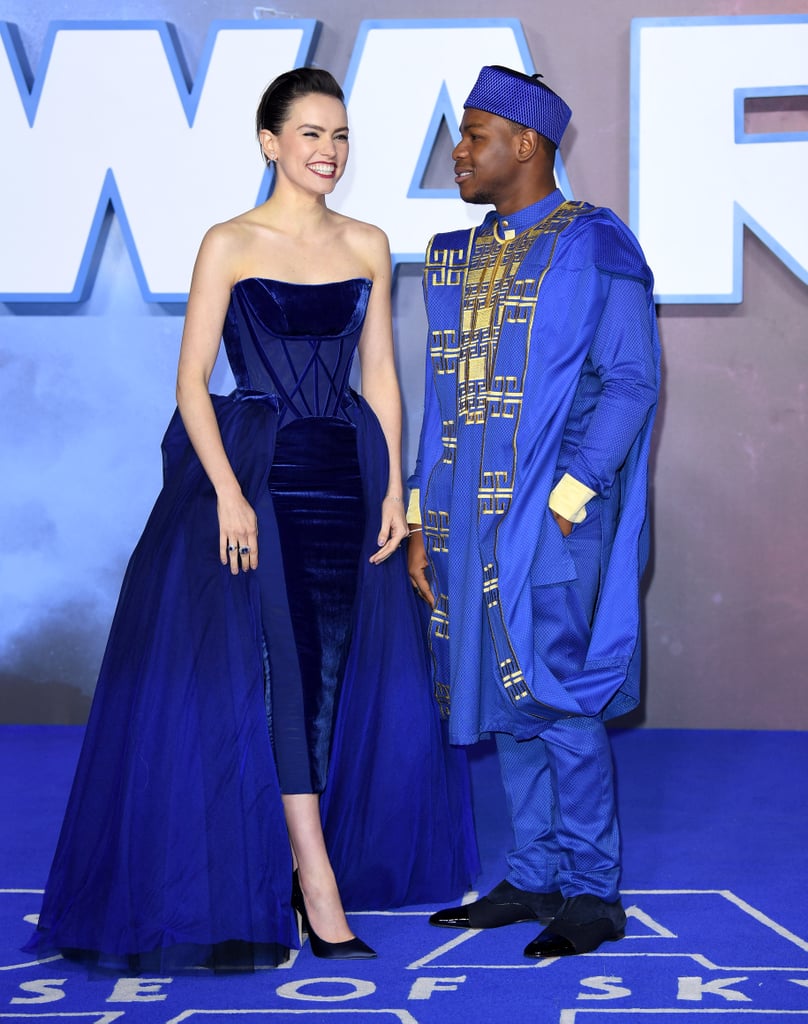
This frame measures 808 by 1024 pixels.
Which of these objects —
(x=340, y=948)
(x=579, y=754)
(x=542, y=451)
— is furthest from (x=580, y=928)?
A: (x=542, y=451)

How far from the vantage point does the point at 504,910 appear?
8.23 ft

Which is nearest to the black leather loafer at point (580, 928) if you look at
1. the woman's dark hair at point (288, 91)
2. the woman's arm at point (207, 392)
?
the woman's arm at point (207, 392)

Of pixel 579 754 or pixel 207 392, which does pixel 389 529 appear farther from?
pixel 579 754

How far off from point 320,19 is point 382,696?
2666mm

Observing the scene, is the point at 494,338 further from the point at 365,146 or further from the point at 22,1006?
the point at 365,146

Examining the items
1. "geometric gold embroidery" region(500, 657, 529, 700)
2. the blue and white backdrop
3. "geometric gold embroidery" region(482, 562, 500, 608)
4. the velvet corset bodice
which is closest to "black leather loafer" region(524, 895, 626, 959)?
"geometric gold embroidery" region(500, 657, 529, 700)

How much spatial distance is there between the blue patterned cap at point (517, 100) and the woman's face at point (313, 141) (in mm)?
254

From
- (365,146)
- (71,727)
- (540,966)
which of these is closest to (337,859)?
(540,966)

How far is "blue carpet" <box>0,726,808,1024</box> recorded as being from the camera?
2078 mm

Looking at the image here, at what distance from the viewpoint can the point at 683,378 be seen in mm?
4414

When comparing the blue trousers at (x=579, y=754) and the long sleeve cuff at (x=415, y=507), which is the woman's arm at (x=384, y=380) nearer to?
the long sleeve cuff at (x=415, y=507)

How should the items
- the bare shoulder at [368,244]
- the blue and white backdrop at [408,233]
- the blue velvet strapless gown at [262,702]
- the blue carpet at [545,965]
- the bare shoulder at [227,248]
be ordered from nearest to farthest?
the blue carpet at [545,965], the blue velvet strapless gown at [262,702], the bare shoulder at [227,248], the bare shoulder at [368,244], the blue and white backdrop at [408,233]

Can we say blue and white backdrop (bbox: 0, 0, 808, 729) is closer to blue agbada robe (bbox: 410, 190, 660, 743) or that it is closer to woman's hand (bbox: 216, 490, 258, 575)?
blue agbada robe (bbox: 410, 190, 660, 743)

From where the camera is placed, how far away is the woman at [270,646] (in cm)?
232
